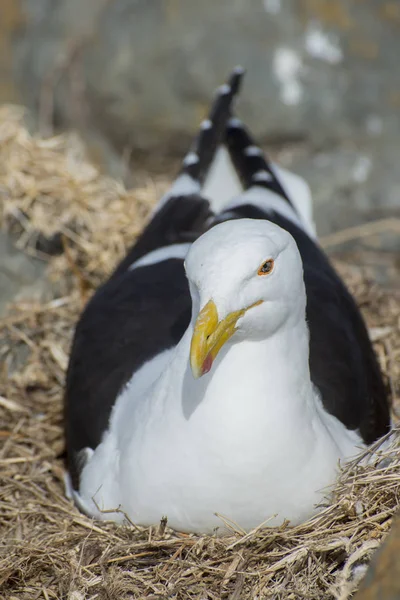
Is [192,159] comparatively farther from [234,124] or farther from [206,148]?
[234,124]

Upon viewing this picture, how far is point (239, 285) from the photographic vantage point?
2.74 meters

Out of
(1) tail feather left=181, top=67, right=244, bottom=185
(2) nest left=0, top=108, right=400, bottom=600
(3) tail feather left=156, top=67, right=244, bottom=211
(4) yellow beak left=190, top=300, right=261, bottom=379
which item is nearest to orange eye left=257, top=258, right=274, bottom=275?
(4) yellow beak left=190, top=300, right=261, bottom=379

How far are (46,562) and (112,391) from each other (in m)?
0.74

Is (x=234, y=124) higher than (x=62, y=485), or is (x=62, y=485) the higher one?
(x=234, y=124)

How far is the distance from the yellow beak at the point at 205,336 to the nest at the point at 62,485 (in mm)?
732

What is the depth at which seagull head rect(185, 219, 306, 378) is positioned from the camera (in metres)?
2.71

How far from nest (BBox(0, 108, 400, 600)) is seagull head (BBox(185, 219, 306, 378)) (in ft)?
2.30

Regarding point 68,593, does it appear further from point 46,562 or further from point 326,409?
point 326,409

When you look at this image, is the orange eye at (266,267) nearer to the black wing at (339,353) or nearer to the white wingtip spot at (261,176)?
the black wing at (339,353)

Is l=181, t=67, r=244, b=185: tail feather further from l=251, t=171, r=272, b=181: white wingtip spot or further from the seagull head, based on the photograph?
the seagull head

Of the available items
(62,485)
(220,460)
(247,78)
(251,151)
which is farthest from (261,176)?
(220,460)

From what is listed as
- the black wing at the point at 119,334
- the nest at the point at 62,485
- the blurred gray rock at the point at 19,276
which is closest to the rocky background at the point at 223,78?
the nest at the point at 62,485

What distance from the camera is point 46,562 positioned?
3.23 metres

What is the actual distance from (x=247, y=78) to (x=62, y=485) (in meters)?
3.66
